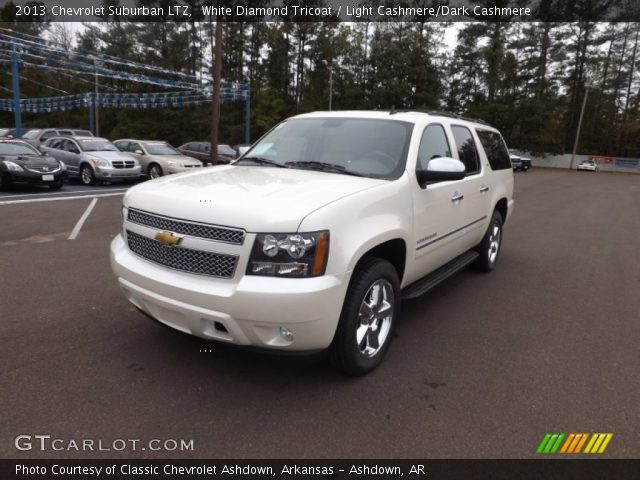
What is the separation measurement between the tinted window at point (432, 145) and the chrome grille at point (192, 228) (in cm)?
180

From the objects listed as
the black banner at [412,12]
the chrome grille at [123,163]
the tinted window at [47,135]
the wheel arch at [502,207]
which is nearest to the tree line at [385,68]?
the black banner at [412,12]

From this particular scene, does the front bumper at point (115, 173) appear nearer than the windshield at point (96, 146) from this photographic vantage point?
Yes

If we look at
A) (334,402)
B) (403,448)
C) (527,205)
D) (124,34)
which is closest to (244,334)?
(334,402)

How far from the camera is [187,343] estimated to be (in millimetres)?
3660

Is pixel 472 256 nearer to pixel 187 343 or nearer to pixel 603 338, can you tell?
pixel 603 338

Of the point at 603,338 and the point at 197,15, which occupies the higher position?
the point at 197,15

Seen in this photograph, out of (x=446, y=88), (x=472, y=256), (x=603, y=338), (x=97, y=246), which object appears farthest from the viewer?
(x=446, y=88)

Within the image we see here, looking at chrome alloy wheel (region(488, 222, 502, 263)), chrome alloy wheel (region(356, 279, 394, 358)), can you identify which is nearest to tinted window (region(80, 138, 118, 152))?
chrome alloy wheel (region(488, 222, 502, 263))

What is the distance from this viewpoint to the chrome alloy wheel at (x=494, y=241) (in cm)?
597

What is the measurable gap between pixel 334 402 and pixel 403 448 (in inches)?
21.8

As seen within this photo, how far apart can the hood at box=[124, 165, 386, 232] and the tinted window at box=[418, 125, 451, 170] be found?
73cm

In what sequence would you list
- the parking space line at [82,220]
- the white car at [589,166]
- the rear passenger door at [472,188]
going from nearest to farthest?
the rear passenger door at [472,188]
the parking space line at [82,220]
the white car at [589,166]

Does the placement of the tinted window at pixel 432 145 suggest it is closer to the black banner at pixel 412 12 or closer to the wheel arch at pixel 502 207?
the wheel arch at pixel 502 207
